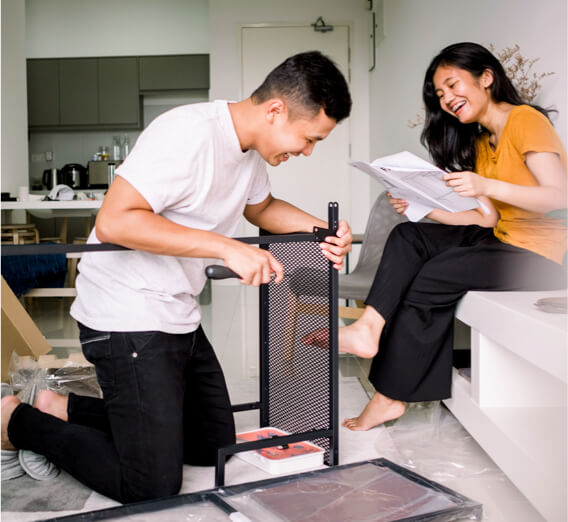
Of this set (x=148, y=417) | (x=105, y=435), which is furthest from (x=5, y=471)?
(x=148, y=417)

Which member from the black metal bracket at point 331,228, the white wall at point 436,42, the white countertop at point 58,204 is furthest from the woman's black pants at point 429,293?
the white countertop at point 58,204

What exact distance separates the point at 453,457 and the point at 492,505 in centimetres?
29

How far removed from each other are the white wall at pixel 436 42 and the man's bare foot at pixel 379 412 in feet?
3.24

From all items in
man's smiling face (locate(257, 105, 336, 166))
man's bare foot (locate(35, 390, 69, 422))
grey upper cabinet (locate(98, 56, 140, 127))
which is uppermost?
grey upper cabinet (locate(98, 56, 140, 127))

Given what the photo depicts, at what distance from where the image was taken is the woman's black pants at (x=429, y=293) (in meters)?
1.77

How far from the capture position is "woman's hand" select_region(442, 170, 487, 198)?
1715 mm

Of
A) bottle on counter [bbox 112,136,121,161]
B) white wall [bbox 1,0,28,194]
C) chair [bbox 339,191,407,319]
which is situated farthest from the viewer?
bottle on counter [bbox 112,136,121,161]

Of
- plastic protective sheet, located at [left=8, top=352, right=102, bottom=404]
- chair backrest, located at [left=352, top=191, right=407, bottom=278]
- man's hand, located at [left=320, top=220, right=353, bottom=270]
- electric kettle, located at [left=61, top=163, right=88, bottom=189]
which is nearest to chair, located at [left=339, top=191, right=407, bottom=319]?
chair backrest, located at [left=352, top=191, right=407, bottom=278]

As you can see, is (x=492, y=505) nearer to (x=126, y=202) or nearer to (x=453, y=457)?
(x=453, y=457)

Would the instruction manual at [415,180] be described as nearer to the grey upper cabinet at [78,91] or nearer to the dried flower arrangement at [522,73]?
the dried flower arrangement at [522,73]

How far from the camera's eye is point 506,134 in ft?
6.30

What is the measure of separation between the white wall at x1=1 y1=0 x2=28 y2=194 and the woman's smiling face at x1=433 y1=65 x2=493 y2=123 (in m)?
4.40

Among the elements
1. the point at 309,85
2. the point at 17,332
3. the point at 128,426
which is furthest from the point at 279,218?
the point at 17,332

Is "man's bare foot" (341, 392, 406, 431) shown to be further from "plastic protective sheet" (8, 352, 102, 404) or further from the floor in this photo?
"plastic protective sheet" (8, 352, 102, 404)
